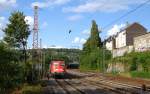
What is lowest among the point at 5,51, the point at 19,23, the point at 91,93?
the point at 91,93

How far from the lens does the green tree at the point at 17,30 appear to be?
57969mm

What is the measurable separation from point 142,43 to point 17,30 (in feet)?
185

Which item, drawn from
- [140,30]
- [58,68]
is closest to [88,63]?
[140,30]

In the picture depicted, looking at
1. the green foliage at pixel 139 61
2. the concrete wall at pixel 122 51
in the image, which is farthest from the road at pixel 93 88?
the concrete wall at pixel 122 51

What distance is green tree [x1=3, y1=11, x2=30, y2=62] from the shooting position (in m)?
58.0

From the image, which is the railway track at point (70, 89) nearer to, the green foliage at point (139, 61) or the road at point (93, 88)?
the road at point (93, 88)

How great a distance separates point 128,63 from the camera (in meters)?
86.2

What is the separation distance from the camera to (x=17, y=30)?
193ft

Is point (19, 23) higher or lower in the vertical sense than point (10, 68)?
higher

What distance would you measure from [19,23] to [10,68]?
85.2 feet

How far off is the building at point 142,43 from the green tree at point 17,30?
47.2m

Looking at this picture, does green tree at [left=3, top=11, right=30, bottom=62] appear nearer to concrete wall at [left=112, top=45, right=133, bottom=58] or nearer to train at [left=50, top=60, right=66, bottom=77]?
train at [left=50, top=60, right=66, bottom=77]

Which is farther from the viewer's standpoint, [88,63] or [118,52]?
[88,63]

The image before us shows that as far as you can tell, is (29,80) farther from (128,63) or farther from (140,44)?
(140,44)
